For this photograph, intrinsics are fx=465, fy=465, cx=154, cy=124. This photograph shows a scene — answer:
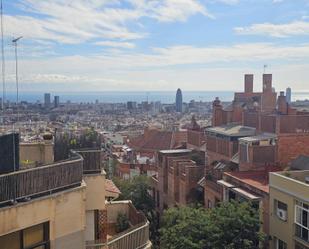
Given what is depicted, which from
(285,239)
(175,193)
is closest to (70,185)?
(285,239)

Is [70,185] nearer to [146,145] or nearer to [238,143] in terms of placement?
[238,143]

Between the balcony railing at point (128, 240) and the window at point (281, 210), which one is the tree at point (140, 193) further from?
the balcony railing at point (128, 240)

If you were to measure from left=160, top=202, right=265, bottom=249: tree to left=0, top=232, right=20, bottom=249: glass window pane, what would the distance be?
555 inches

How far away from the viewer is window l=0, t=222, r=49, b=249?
867cm

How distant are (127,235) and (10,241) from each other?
377 centimetres

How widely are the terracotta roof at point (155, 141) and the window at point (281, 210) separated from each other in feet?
159

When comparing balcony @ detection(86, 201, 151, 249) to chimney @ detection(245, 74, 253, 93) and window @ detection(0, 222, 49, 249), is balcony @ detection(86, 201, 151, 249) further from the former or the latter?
chimney @ detection(245, 74, 253, 93)

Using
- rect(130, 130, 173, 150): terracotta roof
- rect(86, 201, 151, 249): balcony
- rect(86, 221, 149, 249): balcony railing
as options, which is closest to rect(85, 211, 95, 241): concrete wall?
rect(86, 201, 151, 249): balcony

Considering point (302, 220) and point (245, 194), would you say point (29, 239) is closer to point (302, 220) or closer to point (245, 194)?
point (302, 220)

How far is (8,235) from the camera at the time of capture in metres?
8.65

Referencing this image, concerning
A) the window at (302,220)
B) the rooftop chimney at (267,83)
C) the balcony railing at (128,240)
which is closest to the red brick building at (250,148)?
the window at (302,220)

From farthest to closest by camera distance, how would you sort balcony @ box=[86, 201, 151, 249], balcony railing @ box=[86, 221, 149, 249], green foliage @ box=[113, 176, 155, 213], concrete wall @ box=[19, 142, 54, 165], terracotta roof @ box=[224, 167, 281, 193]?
green foliage @ box=[113, 176, 155, 213] → terracotta roof @ box=[224, 167, 281, 193] → concrete wall @ box=[19, 142, 54, 165] → balcony @ box=[86, 201, 151, 249] → balcony railing @ box=[86, 221, 149, 249]

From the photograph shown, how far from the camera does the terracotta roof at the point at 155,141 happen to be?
7312cm

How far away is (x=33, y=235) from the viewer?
9.12 meters
